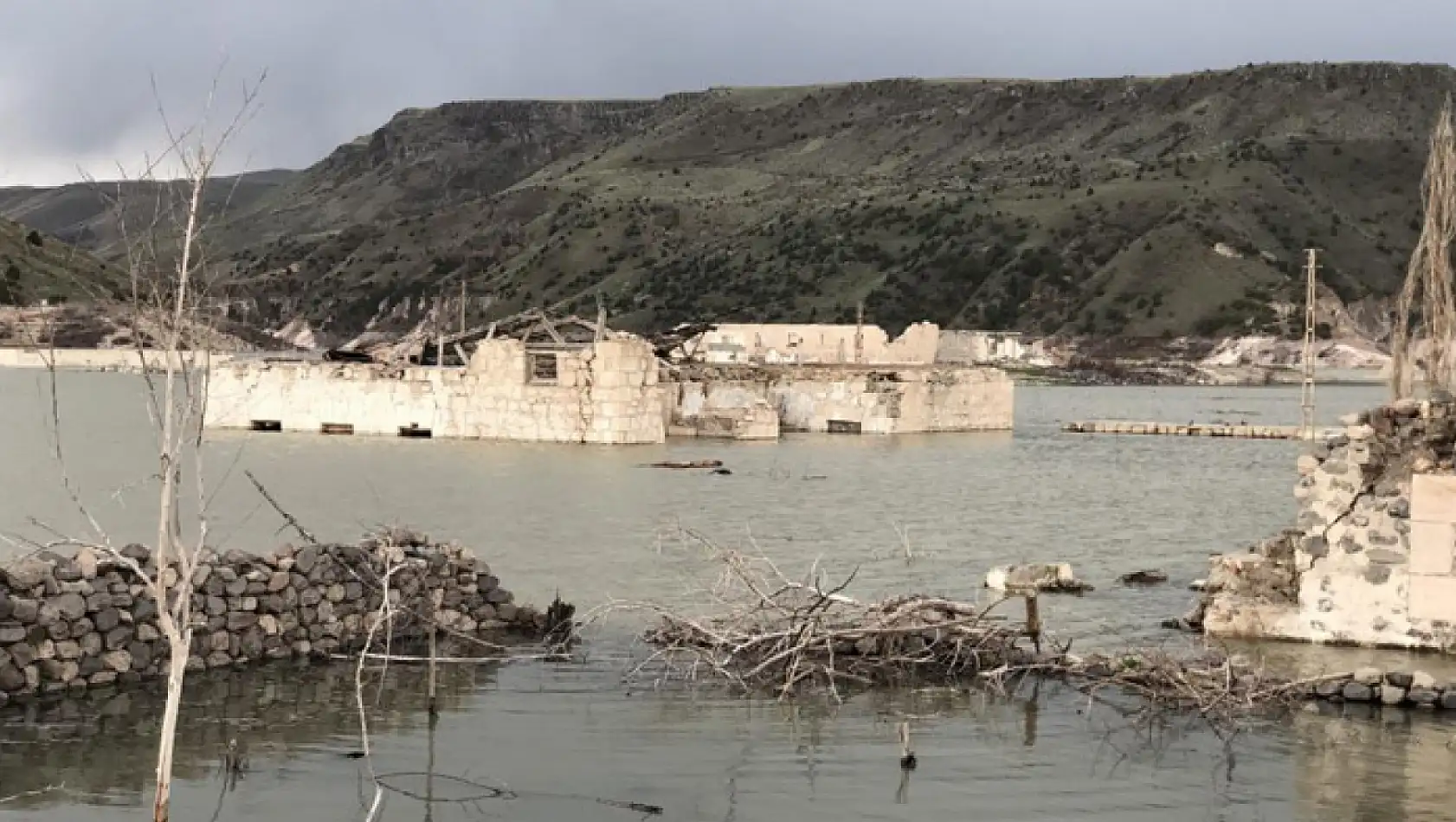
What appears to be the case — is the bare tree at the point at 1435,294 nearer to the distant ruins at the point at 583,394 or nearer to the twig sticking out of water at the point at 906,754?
the twig sticking out of water at the point at 906,754

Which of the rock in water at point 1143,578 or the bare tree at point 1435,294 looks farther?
the rock in water at point 1143,578

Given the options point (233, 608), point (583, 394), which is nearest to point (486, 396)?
point (583, 394)

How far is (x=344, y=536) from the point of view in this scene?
23.8 meters

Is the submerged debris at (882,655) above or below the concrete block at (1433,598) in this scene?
below

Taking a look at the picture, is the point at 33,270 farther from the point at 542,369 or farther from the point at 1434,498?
the point at 1434,498

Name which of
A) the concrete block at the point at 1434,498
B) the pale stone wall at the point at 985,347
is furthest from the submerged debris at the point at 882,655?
the pale stone wall at the point at 985,347

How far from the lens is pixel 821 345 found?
65.6 metres

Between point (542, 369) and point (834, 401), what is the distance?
11.7 metres

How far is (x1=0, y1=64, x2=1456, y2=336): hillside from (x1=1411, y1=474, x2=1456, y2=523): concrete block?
77480mm

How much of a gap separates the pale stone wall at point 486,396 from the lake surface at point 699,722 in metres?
8.90

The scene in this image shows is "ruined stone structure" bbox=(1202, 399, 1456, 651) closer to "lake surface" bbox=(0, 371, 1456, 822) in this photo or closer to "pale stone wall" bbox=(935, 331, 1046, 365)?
"lake surface" bbox=(0, 371, 1456, 822)

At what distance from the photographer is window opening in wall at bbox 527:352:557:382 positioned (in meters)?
41.0

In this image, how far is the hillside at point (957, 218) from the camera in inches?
4400

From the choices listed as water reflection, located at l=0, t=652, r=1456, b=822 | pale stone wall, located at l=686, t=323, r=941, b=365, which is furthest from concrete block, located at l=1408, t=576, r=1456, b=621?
pale stone wall, located at l=686, t=323, r=941, b=365
